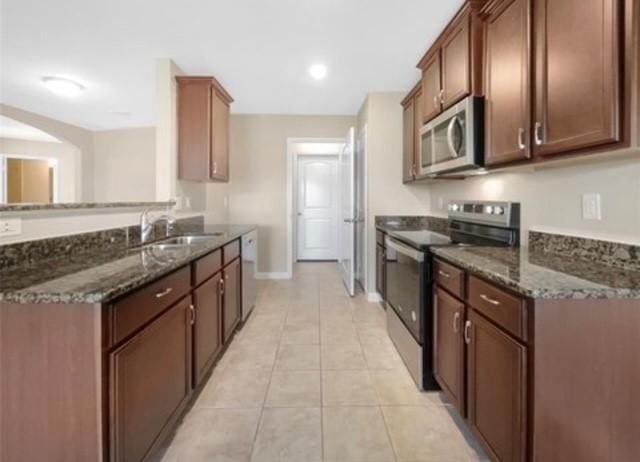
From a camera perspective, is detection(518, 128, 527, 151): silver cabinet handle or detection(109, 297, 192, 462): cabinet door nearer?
detection(109, 297, 192, 462): cabinet door

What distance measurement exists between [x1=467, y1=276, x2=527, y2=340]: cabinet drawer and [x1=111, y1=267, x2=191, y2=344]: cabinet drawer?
1.34 meters

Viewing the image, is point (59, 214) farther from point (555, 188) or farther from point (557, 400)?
point (555, 188)

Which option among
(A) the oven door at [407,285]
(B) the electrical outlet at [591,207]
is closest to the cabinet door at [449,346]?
(A) the oven door at [407,285]

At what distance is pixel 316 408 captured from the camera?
6.81 ft

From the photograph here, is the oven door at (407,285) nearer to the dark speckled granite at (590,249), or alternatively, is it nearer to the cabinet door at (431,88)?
the dark speckled granite at (590,249)

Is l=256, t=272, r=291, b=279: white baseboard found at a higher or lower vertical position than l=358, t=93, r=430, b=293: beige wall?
lower

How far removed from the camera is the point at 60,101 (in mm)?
4746

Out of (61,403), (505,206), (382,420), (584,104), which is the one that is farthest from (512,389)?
(61,403)

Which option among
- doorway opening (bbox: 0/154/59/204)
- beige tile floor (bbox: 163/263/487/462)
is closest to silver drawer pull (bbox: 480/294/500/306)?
beige tile floor (bbox: 163/263/487/462)

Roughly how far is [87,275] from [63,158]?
600 cm

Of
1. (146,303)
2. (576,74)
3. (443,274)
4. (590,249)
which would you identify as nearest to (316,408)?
(443,274)

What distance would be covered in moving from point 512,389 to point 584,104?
1.05m

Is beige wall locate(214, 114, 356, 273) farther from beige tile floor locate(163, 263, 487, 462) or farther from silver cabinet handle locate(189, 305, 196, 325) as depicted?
silver cabinet handle locate(189, 305, 196, 325)

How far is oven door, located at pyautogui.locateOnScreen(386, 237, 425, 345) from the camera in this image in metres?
2.24
